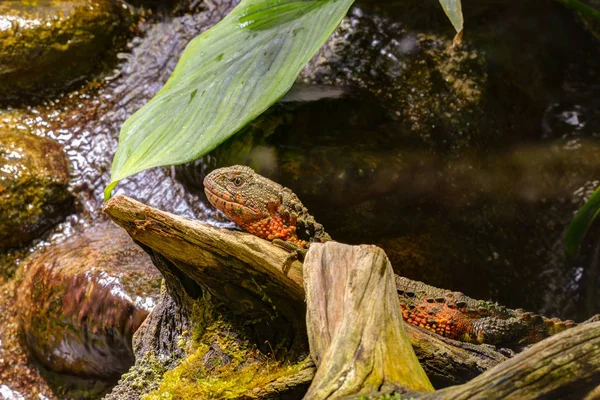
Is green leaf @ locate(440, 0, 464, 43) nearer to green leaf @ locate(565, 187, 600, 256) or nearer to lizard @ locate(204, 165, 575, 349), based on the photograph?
lizard @ locate(204, 165, 575, 349)

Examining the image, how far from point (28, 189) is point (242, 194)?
169 centimetres

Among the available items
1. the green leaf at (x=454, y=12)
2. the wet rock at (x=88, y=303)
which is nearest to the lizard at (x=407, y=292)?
the wet rock at (x=88, y=303)

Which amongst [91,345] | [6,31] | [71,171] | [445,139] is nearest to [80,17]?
[6,31]

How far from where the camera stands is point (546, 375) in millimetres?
1239

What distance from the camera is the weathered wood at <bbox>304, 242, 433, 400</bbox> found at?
4.43 feet

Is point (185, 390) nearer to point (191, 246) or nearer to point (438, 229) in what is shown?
point (191, 246)

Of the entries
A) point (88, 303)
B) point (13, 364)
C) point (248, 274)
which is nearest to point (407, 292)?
point (248, 274)

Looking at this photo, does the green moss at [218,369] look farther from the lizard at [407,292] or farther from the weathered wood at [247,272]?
the lizard at [407,292]

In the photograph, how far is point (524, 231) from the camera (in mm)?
3473

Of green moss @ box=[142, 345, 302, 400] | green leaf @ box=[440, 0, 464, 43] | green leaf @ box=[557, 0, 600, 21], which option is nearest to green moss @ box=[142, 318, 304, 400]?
green moss @ box=[142, 345, 302, 400]

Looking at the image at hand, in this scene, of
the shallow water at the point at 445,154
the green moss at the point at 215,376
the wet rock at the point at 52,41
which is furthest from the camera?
the wet rock at the point at 52,41

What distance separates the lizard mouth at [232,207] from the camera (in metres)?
2.39

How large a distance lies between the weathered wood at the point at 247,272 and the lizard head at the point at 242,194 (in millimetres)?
446

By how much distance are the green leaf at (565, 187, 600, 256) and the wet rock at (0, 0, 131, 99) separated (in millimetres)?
3006
